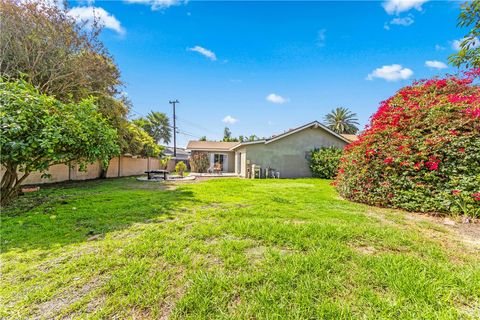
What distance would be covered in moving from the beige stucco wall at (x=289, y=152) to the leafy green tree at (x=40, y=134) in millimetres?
10683

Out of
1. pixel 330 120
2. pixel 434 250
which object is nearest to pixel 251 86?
pixel 434 250

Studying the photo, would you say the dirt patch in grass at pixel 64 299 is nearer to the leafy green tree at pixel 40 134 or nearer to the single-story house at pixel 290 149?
the leafy green tree at pixel 40 134

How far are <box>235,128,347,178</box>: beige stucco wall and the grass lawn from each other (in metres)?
11.2

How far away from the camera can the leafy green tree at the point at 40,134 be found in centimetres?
434

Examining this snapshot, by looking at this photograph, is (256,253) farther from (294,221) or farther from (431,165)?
(431,165)

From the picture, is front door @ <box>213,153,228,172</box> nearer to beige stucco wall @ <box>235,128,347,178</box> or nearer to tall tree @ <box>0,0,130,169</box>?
beige stucco wall @ <box>235,128,347,178</box>

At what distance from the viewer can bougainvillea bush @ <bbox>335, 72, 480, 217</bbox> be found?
4.91 metres

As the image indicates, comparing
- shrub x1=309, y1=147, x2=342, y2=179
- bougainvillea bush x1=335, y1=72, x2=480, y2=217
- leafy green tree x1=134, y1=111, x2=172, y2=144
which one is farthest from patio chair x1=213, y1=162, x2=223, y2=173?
leafy green tree x1=134, y1=111, x2=172, y2=144

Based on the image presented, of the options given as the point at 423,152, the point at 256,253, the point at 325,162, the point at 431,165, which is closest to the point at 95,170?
the point at 256,253

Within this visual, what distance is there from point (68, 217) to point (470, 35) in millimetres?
8396

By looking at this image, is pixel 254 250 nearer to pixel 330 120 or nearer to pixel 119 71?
pixel 119 71

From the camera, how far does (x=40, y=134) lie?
4.61m

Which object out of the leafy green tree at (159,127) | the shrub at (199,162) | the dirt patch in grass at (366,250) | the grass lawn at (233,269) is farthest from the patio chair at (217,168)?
the leafy green tree at (159,127)

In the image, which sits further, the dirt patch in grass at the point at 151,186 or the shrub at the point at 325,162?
the shrub at the point at 325,162
